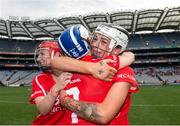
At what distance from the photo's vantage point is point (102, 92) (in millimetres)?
3592

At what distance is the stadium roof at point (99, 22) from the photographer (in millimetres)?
65688

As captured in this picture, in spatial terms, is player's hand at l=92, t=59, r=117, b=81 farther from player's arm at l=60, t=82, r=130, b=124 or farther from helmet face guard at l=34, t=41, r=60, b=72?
helmet face guard at l=34, t=41, r=60, b=72

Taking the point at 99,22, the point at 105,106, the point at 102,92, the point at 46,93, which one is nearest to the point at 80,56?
the point at 102,92

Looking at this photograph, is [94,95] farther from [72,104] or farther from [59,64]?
[59,64]

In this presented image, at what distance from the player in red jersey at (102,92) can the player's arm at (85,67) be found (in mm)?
56

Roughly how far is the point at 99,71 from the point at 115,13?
6216cm

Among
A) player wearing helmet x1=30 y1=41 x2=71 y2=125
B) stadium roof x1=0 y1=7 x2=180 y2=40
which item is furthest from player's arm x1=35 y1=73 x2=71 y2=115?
stadium roof x1=0 y1=7 x2=180 y2=40

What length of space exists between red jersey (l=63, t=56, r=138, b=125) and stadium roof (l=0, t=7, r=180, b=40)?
61.3 meters

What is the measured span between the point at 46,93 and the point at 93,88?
49.0 inches

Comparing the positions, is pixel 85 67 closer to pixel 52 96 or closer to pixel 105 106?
pixel 105 106

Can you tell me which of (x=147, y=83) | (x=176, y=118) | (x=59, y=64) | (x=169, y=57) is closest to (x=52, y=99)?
(x=59, y=64)

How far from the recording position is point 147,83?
75.2 metres

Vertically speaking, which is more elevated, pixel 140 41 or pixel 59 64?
pixel 59 64

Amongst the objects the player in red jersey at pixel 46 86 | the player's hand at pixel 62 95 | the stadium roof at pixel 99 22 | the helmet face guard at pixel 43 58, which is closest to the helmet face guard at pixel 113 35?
the player's hand at pixel 62 95
